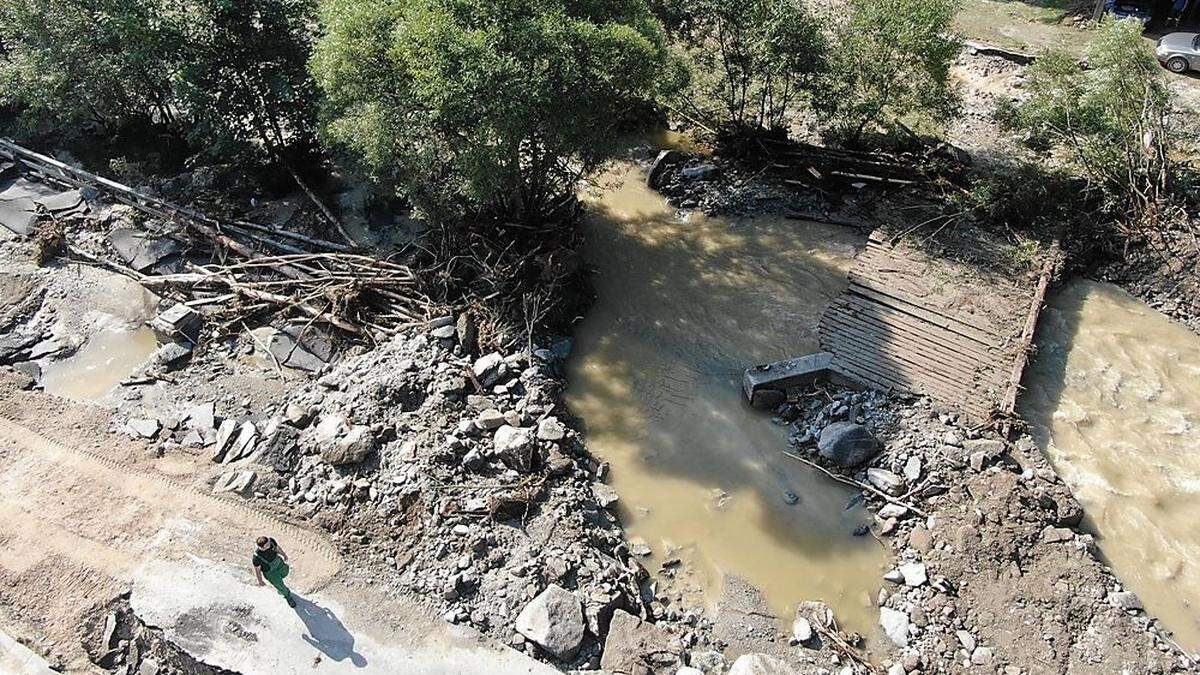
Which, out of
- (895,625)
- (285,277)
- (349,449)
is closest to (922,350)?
(895,625)

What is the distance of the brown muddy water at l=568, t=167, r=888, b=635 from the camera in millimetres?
10680

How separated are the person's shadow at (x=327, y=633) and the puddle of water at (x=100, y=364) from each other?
21.0 feet

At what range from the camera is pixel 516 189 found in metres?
14.2

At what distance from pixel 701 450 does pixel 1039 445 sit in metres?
5.49

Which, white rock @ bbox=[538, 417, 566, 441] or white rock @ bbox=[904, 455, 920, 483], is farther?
white rock @ bbox=[538, 417, 566, 441]

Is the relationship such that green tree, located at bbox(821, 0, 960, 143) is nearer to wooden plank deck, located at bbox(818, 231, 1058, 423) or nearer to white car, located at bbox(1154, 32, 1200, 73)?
wooden plank deck, located at bbox(818, 231, 1058, 423)

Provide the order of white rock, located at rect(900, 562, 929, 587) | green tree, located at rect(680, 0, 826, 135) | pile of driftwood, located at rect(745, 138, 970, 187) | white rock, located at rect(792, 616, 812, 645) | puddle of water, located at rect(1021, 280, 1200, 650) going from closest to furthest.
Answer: white rock, located at rect(792, 616, 812, 645)
white rock, located at rect(900, 562, 929, 587)
puddle of water, located at rect(1021, 280, 1200, 650)
green tree, located at rect(680, 0, 826, 135)
pile of driftwood, located at rect(745, 138, 970, 187)

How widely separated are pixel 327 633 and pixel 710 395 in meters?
7.03

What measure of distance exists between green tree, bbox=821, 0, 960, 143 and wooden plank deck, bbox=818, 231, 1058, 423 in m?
3.21

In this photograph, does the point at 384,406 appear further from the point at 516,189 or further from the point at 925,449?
the point at 925,449

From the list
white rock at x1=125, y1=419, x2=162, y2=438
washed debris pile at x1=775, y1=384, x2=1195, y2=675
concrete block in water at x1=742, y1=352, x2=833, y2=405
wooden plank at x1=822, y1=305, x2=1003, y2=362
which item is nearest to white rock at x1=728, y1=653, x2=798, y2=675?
washed debris pile at x1=775, y1=384, x2=1195, y2=675

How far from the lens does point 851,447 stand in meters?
11.5

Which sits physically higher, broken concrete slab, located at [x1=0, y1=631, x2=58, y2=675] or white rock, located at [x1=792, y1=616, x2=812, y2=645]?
broken concrete slab, located at [x1=0, y1=631, x2=58, y2=675]

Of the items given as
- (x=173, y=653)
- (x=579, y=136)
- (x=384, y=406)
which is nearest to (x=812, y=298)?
(x=579, y=136)
